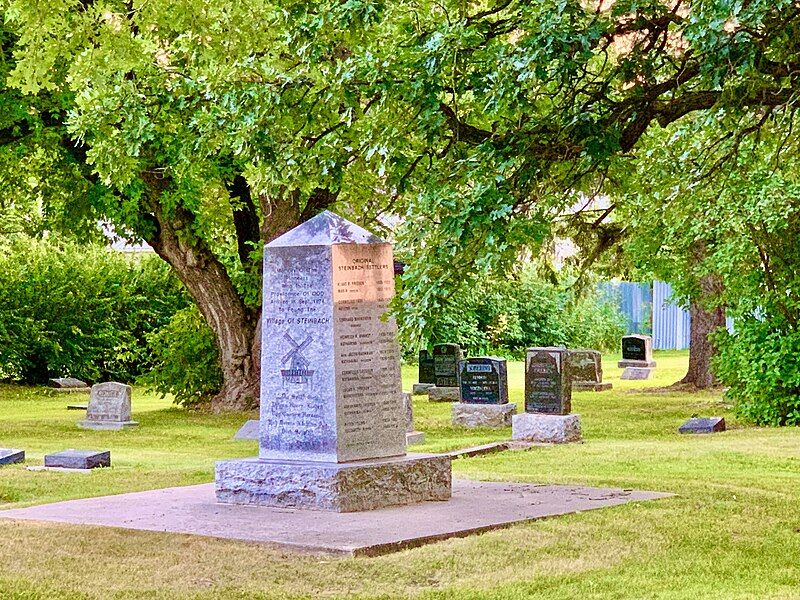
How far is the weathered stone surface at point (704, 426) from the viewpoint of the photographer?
20.0 metres

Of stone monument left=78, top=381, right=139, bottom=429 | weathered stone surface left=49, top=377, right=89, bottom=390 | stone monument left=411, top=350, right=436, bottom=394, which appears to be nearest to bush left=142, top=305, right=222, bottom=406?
stone monument left=78, top=381, right=139, bottom=429

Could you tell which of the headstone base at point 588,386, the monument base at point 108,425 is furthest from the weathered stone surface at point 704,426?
the headstone base at point 588,386

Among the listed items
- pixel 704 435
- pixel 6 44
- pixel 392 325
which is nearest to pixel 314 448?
pixel 392 325

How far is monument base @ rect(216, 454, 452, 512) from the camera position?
36.9 ft

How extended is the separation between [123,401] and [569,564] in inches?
586

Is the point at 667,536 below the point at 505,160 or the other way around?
below

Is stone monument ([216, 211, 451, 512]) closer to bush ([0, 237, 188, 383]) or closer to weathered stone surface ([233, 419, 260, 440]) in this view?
weathered stone surface ([233, 419, 260, 440])

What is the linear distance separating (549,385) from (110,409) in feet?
25.6

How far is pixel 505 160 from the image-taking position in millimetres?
8875

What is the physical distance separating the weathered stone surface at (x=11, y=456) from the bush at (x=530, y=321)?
24.0 m

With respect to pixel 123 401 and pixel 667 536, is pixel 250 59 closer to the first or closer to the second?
pixel 667 536

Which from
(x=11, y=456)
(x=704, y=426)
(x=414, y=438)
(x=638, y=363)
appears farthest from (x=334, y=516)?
(x=638, y=363)

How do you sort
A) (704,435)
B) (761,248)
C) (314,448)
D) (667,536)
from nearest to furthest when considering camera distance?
(667,536) < (314,448) < (704,435) < (761,248)

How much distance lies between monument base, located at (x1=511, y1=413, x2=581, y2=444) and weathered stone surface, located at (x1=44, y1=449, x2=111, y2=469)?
606 cm
